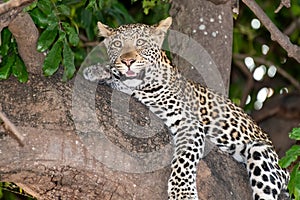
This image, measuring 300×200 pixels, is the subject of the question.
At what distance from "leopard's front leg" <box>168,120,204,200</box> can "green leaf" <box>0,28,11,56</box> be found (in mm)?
1103

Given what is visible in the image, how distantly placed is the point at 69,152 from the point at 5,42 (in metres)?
0.78

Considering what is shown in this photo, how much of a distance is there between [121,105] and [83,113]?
313 mm

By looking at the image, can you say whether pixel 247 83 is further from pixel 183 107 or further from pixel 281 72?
pixel 183 107

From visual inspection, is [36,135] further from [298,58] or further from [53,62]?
[298,58]

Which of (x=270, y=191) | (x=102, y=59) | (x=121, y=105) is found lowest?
(x=102, y=59)

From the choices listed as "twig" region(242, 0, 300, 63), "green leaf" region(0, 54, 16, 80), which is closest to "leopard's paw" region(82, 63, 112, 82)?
"green leaf" region(0, 54, 16, 80)

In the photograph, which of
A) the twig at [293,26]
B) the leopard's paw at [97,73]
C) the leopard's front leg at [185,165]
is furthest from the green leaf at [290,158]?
the twig at [293,26]

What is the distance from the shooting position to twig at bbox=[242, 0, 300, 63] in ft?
16.8

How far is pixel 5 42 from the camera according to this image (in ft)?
14.8

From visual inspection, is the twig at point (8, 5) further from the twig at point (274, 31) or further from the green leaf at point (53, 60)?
the twig at point (274, 31)

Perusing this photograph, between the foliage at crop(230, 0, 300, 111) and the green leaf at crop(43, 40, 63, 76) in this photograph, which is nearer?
the green leaf at crop(43, 40, 63, 76)

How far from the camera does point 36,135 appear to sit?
414cm

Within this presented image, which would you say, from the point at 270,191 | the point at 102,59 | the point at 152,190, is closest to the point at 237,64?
the point at 102,59

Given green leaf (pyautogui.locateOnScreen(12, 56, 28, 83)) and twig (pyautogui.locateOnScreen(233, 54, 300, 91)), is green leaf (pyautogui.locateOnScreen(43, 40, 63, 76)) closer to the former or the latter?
green leaf (pyautogui.locateOnScreen(12, 56, 28, 83))
